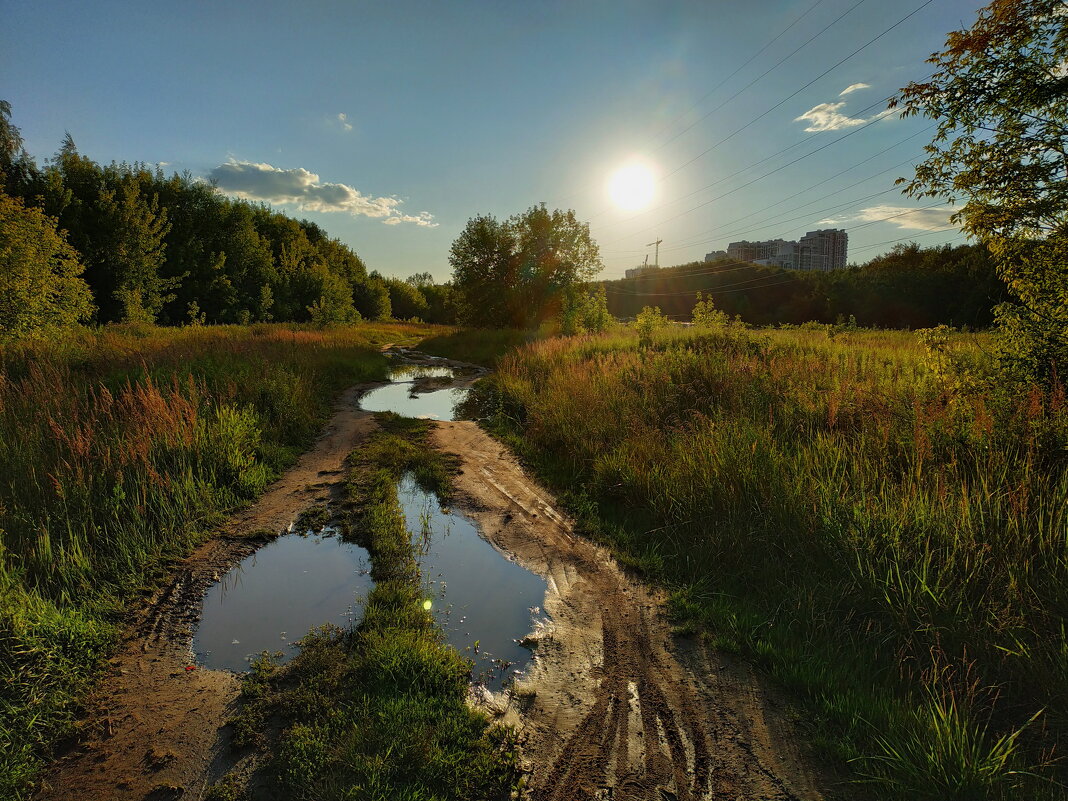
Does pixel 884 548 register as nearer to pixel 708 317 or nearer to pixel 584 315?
pixel 708 317

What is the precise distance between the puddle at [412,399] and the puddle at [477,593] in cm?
564

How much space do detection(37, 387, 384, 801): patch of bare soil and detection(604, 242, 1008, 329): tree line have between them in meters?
39.6

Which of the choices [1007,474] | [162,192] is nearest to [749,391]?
[1007,474]

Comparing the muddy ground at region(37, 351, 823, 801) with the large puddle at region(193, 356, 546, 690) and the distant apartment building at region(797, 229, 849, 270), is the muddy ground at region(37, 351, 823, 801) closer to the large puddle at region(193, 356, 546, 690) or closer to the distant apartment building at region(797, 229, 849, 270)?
the large puddle at region(193, 356, 546, 690)

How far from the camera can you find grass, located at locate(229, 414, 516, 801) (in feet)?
7.31

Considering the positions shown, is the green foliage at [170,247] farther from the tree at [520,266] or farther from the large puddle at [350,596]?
the large puddle at [350,596]

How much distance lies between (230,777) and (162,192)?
4869 cm

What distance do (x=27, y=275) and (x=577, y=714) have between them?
52.0 feet

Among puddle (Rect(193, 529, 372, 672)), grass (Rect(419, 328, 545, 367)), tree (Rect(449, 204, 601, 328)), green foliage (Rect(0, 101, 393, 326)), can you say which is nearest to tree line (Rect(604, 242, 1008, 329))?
tree (Rect(449, 204, 601, 328))

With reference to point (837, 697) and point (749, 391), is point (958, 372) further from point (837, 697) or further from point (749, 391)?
point (837, 697)

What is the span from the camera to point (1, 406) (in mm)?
5965

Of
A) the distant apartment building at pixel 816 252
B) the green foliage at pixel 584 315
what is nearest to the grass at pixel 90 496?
the green foliage at pixel 584 315

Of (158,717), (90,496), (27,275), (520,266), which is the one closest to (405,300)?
(520,266)

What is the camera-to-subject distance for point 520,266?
107ft
